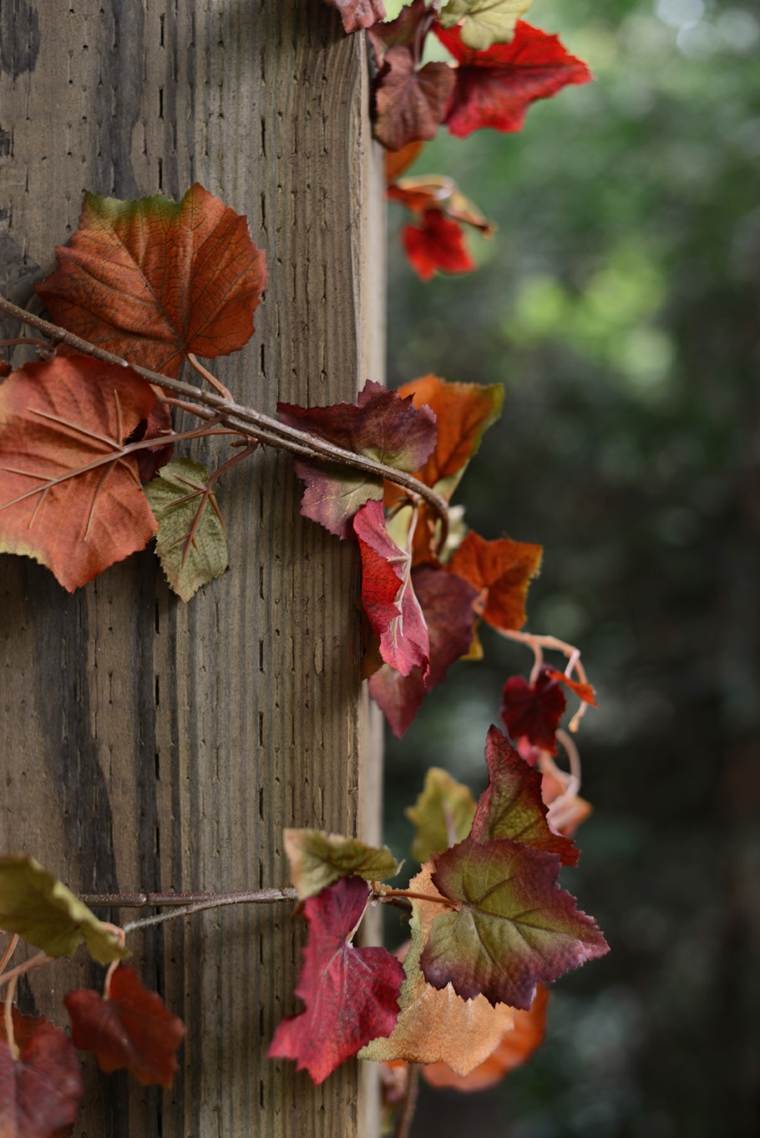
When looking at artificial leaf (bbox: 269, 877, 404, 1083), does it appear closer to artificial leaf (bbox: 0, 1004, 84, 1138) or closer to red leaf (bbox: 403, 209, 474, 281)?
artificial leaf (bbox: 0, 1004, 84, 1138)

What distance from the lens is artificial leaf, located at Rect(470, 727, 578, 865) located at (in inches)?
15.8

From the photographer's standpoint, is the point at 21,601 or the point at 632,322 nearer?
the point at 21,601

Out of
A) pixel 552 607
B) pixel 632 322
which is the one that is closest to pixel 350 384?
pixel 552 607

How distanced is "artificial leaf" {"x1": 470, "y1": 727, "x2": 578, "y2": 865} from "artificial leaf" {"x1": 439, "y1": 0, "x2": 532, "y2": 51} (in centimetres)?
32

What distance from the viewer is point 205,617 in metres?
0.41

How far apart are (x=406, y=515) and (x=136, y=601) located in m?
0.15

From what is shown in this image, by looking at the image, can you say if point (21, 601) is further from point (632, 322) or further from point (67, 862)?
point (632, 322)

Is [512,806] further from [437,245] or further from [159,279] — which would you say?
[437,245]

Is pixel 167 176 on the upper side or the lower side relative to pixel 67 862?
upper

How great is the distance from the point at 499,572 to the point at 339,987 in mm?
237

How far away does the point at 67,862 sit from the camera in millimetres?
403

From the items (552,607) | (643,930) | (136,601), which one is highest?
(136,601)

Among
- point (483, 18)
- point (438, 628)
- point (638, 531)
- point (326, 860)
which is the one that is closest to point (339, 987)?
point (326, 860)

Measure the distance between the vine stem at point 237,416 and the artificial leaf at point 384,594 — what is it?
0.02 meters
